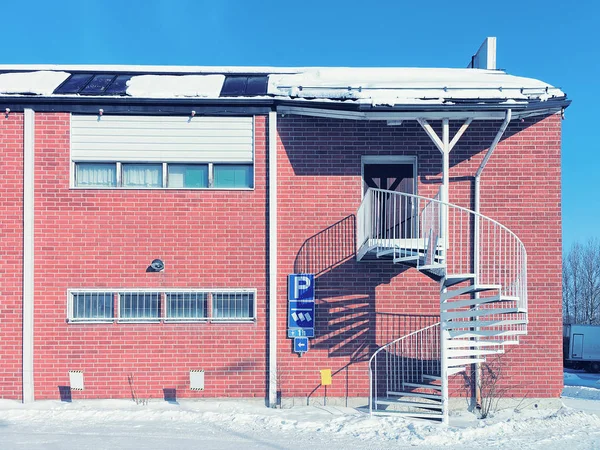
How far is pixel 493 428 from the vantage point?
31.2 ft

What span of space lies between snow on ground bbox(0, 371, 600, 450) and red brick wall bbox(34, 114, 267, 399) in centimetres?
48

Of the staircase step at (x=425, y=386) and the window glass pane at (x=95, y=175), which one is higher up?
the window glass pane at (x=95, y=175)

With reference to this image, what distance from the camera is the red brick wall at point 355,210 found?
1100cm

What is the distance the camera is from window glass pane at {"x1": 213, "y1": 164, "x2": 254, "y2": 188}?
1120 centimetres

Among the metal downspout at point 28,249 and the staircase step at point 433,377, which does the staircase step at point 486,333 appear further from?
the metal downspout at point 28,249

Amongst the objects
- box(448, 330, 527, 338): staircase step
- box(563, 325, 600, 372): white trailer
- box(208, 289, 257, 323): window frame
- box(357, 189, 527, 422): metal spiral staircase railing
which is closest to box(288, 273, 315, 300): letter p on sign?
box(208, 289, 257, 323): window frame

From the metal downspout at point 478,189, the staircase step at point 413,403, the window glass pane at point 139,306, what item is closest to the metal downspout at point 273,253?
the staircase step at point 413,403

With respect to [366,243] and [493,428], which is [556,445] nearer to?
[493,428]

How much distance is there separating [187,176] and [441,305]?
15.9ft

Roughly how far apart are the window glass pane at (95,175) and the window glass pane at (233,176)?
5.89ft

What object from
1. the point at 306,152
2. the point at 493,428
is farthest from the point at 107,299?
the point at 493,428

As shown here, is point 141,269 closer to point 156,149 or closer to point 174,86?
point 156,149

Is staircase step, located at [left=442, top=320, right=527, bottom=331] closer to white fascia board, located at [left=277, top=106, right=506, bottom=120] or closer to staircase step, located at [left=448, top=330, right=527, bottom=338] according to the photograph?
staircase step, located at [left=448, top=330, right=527, bottom=338]

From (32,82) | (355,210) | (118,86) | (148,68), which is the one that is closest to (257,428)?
(355,210)
